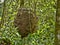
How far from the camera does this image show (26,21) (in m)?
3.09

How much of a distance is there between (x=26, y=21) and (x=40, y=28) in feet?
0.78

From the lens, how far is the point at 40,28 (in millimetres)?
3135

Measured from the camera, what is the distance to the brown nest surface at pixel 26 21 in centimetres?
309

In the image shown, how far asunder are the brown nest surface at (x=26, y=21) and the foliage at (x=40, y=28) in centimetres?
8

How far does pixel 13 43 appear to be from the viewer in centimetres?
321

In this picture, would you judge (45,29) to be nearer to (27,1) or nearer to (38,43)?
(38,43)

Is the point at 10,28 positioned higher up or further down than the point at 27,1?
further down

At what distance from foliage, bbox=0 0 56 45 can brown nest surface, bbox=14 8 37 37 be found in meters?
0.08

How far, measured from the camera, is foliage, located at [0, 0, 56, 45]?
3.07 metres

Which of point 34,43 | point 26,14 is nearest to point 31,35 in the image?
point 34,43

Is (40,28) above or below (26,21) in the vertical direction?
below

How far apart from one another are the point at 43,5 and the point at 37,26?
0.33 metres

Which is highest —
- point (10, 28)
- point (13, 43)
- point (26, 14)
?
point (26, 14)

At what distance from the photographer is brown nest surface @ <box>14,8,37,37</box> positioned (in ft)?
10.1
